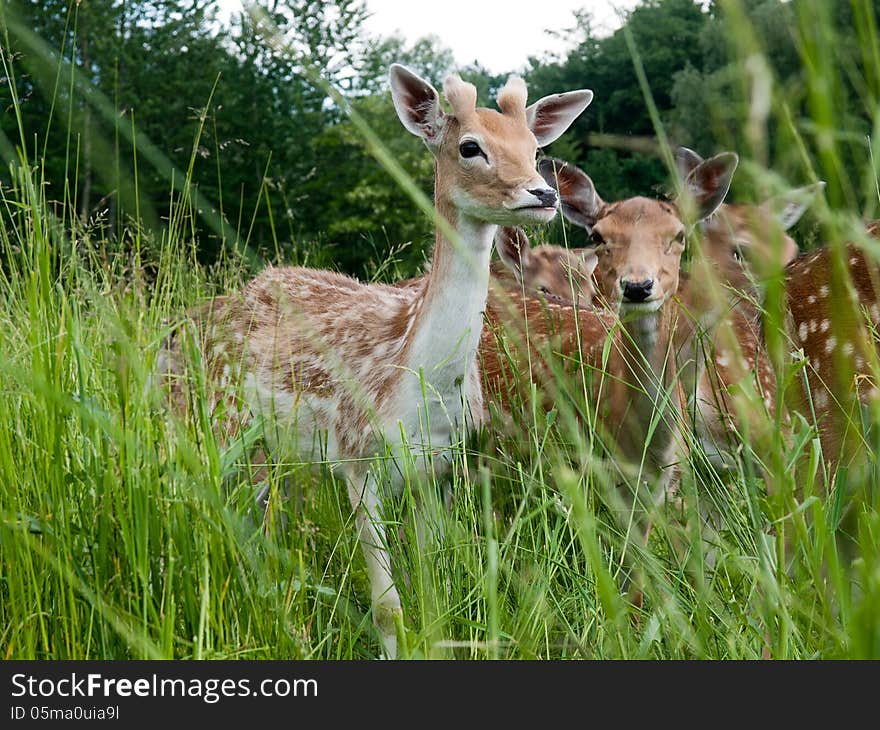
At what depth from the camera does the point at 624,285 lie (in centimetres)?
325

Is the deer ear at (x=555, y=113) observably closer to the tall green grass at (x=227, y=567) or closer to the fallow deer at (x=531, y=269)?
the fallow deer at (x=531, y=269)

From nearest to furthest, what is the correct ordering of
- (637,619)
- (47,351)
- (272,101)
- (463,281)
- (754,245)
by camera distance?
(754,245), (47,351), (637,619), (463,281), (272,101)

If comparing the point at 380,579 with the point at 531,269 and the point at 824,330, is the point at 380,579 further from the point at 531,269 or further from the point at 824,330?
the point at 531,269

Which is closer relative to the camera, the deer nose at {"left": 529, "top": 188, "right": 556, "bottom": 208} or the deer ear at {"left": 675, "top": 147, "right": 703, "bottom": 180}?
the deer nose at {"left": 529, "top": 188, "right": 556, "bottom": 208}

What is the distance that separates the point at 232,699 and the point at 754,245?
2.96 feet

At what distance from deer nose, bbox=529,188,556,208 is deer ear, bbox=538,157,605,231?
0.76 meters

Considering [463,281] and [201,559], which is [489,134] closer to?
[463,281]

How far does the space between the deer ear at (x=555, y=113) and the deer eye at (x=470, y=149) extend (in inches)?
16.5

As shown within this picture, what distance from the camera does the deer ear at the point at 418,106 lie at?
11.6 ft

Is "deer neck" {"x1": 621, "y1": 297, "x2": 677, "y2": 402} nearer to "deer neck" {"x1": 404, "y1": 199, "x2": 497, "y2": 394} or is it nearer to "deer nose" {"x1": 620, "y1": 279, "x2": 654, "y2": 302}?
"deer nose" {"x1": 620, "y1": 279, "x2": 654, "y2": 302}

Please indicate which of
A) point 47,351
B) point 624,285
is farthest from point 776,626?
point 624,285

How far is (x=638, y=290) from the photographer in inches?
127

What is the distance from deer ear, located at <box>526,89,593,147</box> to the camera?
3.68 m

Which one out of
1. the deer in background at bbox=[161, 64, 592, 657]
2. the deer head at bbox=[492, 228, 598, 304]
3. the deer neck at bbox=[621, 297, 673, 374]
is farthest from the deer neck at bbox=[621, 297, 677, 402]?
the deer head at bbox=[492, 228, 598, 304]
